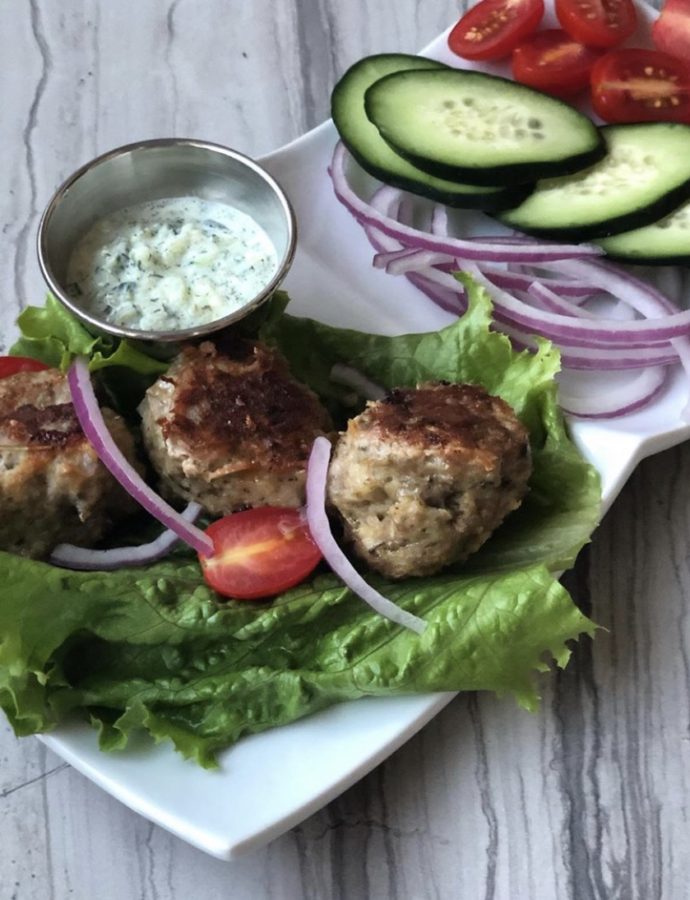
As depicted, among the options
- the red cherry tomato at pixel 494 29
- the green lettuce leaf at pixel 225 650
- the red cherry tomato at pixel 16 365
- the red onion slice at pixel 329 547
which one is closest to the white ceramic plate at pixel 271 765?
the green lettuce leaf at pixel 225 650

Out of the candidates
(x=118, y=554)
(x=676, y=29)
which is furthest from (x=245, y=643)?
(x=676, y=29)

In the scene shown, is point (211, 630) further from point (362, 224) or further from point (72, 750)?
point (362, 224)

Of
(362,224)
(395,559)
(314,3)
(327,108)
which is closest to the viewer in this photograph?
(395,559)

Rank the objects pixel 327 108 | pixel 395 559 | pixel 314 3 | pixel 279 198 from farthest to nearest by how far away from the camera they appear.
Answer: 1. pixel 314 3
2. pixel 327 108
3. pixel 279 198
4. pixel 395 559

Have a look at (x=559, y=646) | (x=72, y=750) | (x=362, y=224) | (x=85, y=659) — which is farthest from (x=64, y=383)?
(x=559, y=646)

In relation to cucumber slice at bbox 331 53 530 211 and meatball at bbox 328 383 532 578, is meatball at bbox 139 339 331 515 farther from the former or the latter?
cucumber slice at bbox 331 53 530 211

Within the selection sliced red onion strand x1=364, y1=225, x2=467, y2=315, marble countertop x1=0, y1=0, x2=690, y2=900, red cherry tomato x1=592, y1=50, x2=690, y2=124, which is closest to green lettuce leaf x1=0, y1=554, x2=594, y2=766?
marble countertop x1=0, y1=0, x2=690, y2=900

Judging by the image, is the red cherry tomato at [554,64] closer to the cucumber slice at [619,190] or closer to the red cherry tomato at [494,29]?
the red cherry tomato at [494,29]
